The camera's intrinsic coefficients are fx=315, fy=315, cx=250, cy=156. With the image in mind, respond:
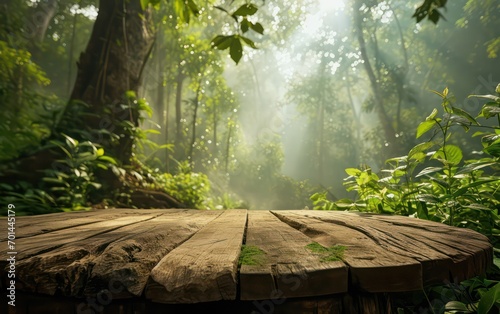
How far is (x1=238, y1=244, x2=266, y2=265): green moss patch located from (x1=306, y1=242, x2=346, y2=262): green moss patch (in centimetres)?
11

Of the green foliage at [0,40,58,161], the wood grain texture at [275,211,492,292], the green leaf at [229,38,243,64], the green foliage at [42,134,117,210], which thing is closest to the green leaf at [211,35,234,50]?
the green leaf at [229,38,243,64]

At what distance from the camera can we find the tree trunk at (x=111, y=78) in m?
4.07

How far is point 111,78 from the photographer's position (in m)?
4.23

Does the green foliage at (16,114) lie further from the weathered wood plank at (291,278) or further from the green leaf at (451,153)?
the green leaf at (451,153)

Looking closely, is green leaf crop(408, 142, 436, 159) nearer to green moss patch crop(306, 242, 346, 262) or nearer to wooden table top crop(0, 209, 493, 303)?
wooden table top crop(0, 209, 493, 303)

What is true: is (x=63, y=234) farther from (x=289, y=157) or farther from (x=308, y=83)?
(x=289, y=157)

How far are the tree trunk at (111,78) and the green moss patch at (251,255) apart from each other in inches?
149

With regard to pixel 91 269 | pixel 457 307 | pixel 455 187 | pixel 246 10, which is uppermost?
pixel 246 10

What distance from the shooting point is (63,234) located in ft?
2.86

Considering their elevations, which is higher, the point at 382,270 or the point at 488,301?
the point at 382,270

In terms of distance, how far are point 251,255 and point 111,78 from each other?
13.9ft

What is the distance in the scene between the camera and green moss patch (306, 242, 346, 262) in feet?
1.96

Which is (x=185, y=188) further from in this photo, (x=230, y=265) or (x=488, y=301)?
(x=230, y=265)

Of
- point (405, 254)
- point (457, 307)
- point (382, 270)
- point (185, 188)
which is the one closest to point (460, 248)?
point (405, 254)
